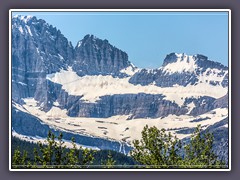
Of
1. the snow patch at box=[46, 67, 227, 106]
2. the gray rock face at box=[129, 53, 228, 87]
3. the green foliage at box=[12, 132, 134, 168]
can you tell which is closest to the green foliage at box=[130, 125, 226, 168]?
the green foliage at box=[12, 132, 134, 168]

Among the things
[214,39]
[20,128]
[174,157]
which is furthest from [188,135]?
[20,128]

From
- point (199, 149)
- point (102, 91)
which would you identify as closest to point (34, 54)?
point (102, 91)

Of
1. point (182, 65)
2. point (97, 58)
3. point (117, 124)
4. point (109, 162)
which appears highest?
point (97, 58)

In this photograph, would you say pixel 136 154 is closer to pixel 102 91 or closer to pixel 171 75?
pixel 102 91

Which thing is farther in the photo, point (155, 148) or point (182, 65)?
point (155, 148)

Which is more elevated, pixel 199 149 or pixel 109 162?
pixel 199 149
